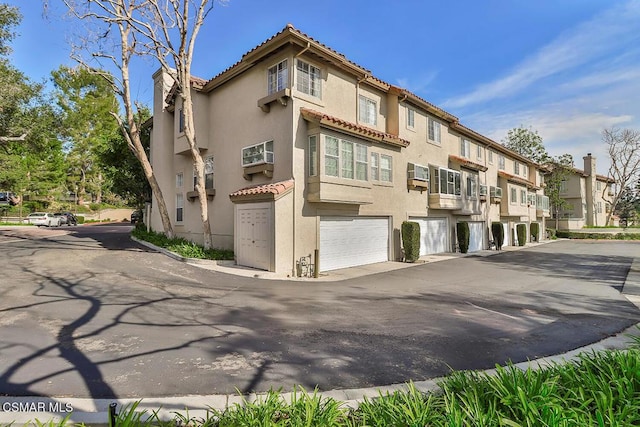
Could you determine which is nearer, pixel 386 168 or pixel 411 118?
pixel 386 168

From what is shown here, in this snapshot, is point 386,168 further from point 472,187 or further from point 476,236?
point 476,236

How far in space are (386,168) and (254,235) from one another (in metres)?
7.52

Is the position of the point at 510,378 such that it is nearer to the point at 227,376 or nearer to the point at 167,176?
the point at 227,376

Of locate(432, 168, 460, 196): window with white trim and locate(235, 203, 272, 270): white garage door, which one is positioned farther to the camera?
locate(432, 168, 460, 196): window with white trim

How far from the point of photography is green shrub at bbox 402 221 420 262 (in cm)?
1598

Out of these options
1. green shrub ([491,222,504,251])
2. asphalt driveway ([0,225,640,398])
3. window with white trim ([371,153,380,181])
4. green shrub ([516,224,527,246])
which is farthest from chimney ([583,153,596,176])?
window with white trim ([371,153,380,181])

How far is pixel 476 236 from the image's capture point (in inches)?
948

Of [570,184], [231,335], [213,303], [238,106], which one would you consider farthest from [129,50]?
[570,184]

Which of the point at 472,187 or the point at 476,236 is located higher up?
the point at 472,187

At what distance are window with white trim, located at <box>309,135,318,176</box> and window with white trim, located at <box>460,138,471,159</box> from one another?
586 inches

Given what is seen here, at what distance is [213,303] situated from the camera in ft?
25.6

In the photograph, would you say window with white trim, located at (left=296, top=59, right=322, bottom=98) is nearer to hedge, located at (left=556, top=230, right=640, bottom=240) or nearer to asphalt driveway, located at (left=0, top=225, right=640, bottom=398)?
asphalt driveway, located at (left=0, top=225, right=640, bottom=398)

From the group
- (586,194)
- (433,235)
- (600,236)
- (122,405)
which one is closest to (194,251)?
(122,405)

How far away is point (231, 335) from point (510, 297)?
7798 mm
